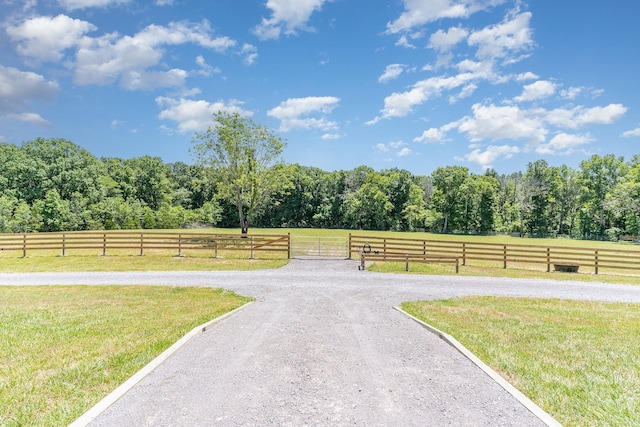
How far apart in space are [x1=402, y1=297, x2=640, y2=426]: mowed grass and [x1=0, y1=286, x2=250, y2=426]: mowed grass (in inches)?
207

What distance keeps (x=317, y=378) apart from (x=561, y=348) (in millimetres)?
4405

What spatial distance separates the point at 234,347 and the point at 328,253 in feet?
52.9

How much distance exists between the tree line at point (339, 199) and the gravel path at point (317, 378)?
4515 cm

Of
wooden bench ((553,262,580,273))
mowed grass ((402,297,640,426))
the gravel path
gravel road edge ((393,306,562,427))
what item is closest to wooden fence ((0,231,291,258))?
the gravel path

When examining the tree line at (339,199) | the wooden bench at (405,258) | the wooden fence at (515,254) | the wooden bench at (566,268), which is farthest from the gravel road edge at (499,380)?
the tree line at (339,199)

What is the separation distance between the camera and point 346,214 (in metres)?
68.6

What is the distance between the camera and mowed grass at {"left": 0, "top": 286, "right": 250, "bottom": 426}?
149 inches

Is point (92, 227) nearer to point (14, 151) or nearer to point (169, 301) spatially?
point (14, 151)

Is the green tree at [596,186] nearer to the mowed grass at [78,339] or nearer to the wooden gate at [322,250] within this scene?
the wooden gate at [322,250]

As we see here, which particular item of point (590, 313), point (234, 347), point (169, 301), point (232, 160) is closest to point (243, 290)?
point (169, 301)

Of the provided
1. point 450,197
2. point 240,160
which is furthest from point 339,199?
point 240,160

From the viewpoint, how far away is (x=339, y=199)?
72750 mm

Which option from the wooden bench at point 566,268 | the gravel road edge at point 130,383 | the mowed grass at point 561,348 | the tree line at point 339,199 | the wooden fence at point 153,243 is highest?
the tree line at point 339,199

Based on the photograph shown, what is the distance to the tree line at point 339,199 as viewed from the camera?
52.7 meters
